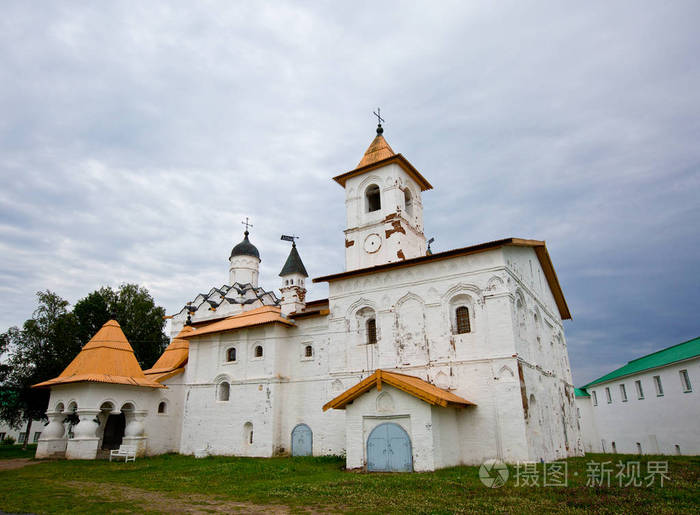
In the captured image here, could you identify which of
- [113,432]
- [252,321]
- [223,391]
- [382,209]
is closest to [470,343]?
[382,209]

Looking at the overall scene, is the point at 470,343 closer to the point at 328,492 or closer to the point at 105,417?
the point at 328,492

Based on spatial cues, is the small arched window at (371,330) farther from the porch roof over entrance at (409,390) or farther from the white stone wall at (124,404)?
the white stone wall at (124,404)

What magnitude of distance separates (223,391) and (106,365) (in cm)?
565

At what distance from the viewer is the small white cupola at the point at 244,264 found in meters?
34.6

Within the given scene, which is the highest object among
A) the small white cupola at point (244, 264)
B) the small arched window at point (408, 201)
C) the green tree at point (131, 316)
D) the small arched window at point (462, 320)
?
the small white cupola at point (244, 264)

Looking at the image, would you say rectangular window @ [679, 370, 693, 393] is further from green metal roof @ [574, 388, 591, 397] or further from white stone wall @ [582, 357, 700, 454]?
green metal roof @ [574, 388, 591, 397]

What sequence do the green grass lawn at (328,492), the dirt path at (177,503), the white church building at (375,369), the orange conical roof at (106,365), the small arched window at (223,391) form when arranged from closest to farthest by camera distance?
the green grass lawn at (328,492), the dirt path at (177,503), the white church building at (375,369), the orange conical roof at (106,365), the small arched window at (223,391)

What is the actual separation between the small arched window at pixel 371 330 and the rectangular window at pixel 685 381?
16664mm

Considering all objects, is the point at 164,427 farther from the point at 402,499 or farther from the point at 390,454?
the point at 402,499

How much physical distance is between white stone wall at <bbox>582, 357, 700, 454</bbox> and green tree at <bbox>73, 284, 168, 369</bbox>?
106 feet

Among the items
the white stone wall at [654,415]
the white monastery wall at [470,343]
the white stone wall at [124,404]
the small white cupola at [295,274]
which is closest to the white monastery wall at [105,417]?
the white stone wall at [124,404]

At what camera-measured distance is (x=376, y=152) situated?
2270 centimetres

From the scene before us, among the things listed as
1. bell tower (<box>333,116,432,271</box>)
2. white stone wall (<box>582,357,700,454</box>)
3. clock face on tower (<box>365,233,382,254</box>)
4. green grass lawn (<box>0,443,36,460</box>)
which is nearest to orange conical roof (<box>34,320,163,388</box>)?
green grass lawn (<box>0,443,36,460</box>)

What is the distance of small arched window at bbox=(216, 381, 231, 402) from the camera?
70.2ft
